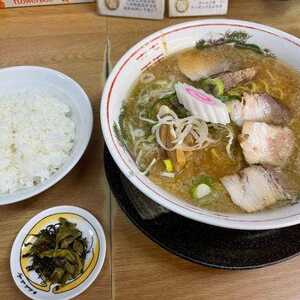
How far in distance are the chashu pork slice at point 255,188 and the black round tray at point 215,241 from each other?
0.08m

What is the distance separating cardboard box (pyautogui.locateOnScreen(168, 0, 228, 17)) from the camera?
5.55ft

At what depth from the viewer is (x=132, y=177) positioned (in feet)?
3.24

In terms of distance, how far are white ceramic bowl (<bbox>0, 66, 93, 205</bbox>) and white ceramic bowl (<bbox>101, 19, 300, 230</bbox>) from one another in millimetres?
137

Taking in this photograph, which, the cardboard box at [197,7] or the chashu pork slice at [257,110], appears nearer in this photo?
the chashu pork slice at [257,110]

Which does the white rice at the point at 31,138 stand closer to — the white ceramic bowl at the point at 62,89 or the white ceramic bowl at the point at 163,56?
the white ceramic bowl at the point at 62,89

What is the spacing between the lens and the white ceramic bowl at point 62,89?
120 cm

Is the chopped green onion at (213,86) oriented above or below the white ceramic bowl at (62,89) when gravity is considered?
above

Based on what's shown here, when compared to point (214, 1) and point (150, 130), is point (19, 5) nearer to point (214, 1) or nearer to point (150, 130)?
point (214, 1)

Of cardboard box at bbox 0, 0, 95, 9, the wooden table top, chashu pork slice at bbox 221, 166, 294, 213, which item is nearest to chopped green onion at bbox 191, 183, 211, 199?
chashu pork slice at bbox 221, 166, 294, 213

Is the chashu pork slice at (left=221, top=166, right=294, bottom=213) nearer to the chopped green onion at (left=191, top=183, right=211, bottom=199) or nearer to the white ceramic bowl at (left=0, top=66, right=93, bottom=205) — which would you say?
the chopped green onion at (left=191, top=183, right=211, bottom=199)

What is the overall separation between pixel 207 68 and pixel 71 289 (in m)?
0.84

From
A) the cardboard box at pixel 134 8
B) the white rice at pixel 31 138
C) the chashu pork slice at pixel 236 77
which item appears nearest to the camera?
the white rice at pixel 31 138

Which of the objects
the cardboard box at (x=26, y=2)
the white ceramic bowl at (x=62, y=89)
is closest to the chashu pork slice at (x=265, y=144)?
the white ceramic bowl at (x=62, y=89)

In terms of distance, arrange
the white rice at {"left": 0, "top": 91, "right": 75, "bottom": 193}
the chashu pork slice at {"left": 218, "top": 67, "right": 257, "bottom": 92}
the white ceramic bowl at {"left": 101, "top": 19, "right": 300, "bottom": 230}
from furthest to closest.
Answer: the chashu pork slice at {"left": 218, "top": 67, "right": 257, "bottom": 92}, the white rice at {"left": 0, "top": 91, "right": 75, "bottom": 193}, the white ceramic bowl at {"left": 101, "top": 19, "right": 300, "bottom": 230}
